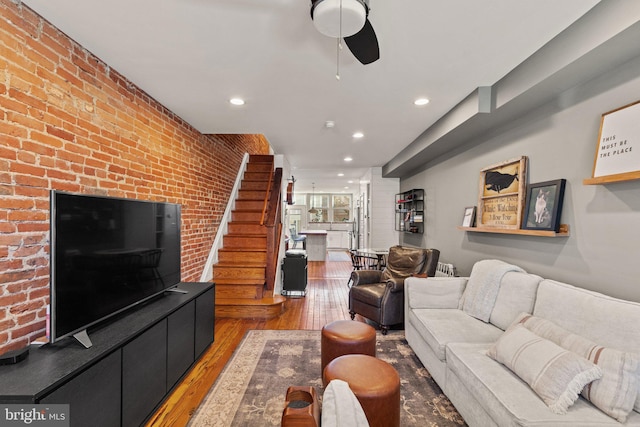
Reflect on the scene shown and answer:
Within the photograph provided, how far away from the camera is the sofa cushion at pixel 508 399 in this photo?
1313 mm

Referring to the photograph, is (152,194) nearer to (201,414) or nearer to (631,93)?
(201,414)

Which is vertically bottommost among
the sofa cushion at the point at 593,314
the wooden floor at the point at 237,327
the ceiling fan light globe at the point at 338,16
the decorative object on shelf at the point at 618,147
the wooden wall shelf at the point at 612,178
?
the wooden floor at the point at 237,327

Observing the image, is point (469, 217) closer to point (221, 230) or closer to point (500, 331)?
point (500, 331)

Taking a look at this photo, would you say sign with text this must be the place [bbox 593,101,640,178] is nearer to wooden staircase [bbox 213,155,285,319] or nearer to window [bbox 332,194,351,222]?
wooden staircase [bbox 213,155,285,319]

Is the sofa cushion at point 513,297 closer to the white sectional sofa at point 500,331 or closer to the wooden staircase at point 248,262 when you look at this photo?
the white sectional sofa at point 500,331

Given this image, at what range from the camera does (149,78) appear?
98.7 inches

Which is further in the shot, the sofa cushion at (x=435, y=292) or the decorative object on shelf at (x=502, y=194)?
the sofa cushion at (x=435, y=292)

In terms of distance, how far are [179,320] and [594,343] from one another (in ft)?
8.89

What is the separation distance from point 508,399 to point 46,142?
9.76ft

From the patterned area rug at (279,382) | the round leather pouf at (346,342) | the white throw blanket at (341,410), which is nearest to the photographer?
the white throw blanket at (341,410)

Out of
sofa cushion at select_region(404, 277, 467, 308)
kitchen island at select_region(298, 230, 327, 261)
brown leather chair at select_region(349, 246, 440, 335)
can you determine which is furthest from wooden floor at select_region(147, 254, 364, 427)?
kitchen island at select_region(298, 230, 327, 261)

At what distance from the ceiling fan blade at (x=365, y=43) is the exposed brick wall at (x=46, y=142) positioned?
5.98 ft

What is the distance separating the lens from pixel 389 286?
345 cm

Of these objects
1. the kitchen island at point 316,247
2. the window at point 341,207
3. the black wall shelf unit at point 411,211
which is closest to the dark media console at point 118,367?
the black wall shelf unit at point 411,211
